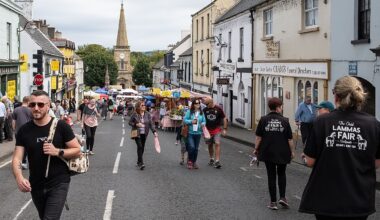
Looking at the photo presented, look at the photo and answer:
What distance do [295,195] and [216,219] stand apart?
2.42 metres

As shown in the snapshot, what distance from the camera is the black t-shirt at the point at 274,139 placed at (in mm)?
8586

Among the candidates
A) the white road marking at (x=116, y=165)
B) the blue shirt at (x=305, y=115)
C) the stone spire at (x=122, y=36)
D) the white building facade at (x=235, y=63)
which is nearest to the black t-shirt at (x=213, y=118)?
the white road marking at (x=116, y=165)

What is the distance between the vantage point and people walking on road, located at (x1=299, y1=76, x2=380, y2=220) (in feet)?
14.2

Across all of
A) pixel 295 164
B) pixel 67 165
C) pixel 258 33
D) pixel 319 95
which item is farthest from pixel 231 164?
pixel 258 33

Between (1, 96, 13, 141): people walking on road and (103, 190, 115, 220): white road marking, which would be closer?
(103, 190, 115, 220): white road marking

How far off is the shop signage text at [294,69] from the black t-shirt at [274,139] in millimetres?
10063

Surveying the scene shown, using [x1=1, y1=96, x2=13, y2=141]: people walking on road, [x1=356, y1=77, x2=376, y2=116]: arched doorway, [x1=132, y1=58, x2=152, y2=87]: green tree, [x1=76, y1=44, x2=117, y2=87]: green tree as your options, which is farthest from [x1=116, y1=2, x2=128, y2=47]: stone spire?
[x1=356, y1=77, x2=376, y2=116]: arched doorway

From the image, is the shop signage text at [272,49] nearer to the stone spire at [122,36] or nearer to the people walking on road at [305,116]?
the people walking on road at [305,116]

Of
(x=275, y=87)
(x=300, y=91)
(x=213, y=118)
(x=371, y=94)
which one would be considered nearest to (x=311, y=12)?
(x=300, y=91)

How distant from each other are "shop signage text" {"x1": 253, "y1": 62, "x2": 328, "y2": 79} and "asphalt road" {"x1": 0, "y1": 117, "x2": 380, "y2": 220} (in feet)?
17.9

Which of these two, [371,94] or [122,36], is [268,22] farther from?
[122,36]

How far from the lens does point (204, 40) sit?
43.5m

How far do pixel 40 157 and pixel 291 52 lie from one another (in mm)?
17659

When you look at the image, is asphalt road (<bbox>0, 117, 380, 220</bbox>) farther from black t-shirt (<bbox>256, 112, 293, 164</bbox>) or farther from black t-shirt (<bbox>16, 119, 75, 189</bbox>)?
black t-shirt (<bbox>16, 119, 75, 189</bbox>)
